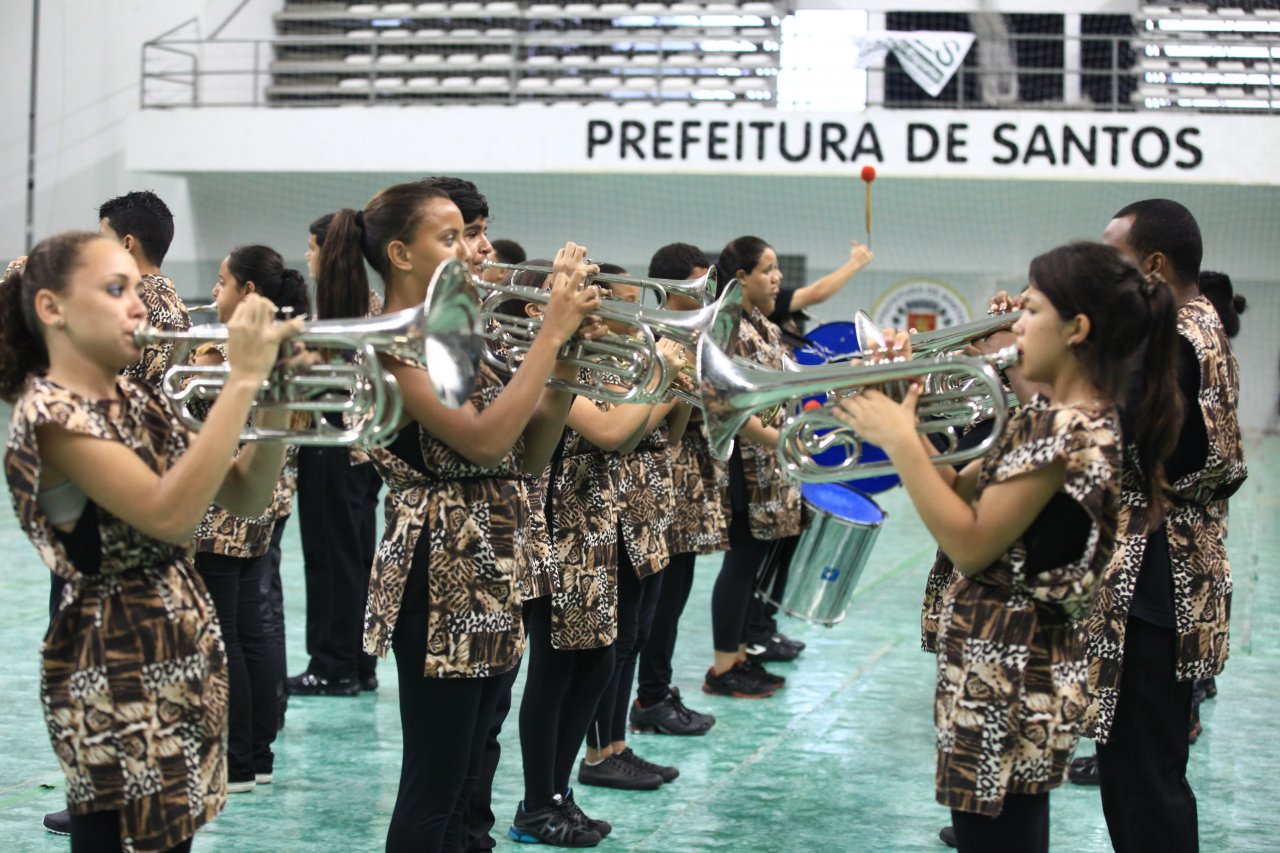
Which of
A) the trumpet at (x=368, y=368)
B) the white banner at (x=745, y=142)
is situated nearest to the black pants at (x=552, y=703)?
the trumpet at (x=368, y=368)

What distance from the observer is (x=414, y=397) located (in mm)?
2779

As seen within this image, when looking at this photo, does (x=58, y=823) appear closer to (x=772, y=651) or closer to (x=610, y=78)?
(x=772, y=651)

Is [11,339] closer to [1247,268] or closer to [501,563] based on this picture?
[501,563]

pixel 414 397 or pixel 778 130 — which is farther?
pixel 778 130

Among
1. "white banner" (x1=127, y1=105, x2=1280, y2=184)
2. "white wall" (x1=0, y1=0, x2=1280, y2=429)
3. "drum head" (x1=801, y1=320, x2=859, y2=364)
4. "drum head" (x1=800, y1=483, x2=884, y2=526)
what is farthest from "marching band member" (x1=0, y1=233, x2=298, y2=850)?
"white wall" (x1=0, y1=0, x2=1280, y2=429)

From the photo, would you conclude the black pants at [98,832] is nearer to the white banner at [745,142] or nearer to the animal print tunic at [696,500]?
the animal print tunic at [696,500]

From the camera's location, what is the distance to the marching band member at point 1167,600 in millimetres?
3146

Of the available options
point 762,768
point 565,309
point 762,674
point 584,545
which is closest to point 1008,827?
point 565,309

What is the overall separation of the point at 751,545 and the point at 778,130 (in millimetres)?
9759

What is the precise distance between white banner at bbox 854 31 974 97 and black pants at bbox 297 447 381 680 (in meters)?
10.5

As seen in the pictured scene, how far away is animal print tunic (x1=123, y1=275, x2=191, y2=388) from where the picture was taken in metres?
4.13

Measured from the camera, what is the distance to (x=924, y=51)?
1506 centimetres

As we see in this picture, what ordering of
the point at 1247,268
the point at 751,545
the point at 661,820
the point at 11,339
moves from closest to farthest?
the point at 11,339, the point at 661,820, the point at 751,545, the point at 1247,268

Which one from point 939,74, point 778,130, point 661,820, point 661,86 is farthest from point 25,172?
point 661,820
